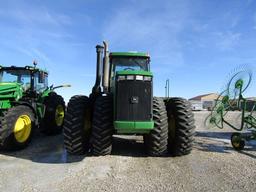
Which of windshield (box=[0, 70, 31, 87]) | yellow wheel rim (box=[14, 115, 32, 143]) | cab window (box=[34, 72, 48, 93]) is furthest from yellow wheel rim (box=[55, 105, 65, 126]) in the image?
yellow wheel rim (box=[14, 115, 32, 143])

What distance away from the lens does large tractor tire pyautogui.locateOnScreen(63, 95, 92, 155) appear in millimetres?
7809

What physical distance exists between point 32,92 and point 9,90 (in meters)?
1.72

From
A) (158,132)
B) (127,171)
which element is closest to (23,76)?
(158,132)

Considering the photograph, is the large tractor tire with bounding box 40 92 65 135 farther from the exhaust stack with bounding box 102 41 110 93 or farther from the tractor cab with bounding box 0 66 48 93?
the exhaust stack with bounding box 102 41 110 93

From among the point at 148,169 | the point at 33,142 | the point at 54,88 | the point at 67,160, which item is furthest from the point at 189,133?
the point at 54,88

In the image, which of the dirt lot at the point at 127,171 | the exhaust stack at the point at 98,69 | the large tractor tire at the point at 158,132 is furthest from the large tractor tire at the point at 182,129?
the exhaust stack at the point at 98,69

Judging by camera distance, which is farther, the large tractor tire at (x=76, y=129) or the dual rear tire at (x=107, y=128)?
the large tractor tire at (x=76, y=129)

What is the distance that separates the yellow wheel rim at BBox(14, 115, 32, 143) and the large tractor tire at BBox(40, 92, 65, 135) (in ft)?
7.26

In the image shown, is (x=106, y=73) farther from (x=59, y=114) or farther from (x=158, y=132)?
(x=59, y=114)

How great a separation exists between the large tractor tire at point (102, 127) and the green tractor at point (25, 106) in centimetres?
250

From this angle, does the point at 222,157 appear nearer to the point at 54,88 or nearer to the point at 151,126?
the point at 151,126

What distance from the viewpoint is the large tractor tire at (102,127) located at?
7578 mm

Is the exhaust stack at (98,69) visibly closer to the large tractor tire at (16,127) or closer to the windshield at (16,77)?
the large tractor tire at (16,127)

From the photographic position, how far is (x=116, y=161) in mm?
7422
